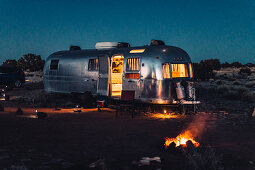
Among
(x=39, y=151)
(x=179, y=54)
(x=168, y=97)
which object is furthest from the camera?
(x=179, y=54)

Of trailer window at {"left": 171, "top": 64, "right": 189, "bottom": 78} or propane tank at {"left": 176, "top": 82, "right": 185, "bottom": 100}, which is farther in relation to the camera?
trailer window at {"left": 171, "top": 64, "right": 189, "bottom": 78}

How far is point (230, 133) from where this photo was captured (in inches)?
290

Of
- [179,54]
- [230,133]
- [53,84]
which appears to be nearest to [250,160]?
[230,133]

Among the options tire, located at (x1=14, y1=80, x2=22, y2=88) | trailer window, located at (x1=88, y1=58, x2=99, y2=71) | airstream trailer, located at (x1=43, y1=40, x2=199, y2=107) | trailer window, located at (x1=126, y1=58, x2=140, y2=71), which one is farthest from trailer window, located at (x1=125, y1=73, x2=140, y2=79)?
tire, located at (x1=14, y1=80, x2=22, y2=88)

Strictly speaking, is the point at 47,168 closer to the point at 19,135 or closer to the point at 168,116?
the point at 19,135

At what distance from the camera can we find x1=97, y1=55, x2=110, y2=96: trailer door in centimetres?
1184

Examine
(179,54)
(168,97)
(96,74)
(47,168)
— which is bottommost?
(47,168)

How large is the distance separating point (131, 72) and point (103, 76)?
1.65m

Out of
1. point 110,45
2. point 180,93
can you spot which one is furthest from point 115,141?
point 110,45

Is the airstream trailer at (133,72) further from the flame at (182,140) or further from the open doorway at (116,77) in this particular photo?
the flame at (182,140)

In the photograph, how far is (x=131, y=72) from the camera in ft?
36.0

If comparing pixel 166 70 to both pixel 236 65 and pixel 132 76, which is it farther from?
pixel 236 65

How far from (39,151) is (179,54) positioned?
7247mm

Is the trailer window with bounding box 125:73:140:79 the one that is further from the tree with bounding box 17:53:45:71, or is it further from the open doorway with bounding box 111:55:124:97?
the tree with bounding box 17:53:45:71
